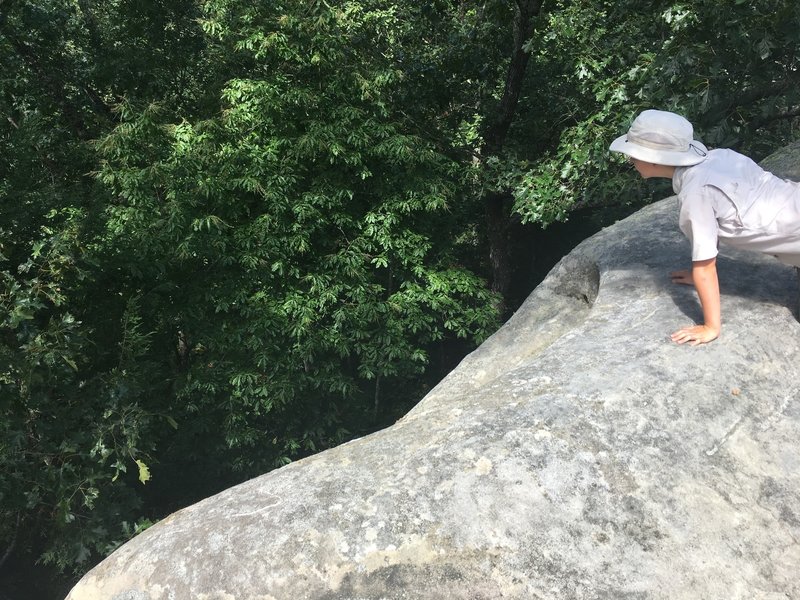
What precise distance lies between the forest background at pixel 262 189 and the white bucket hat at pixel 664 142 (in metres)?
3.55

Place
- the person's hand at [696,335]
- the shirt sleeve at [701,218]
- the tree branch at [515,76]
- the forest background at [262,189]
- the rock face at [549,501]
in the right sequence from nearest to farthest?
the rock face at [549,501] < the shirt sleeve at [701,218] < the person's hand at [696,335] < the forest background at [262,189] < the tree branch at [515,76]

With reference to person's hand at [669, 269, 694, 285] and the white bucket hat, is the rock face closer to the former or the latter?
person's hand at [669, 269, 694, 285]

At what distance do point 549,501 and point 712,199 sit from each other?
1327 millimetres

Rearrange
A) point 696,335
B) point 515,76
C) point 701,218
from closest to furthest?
point 701,218
point 696,335
point 515,76

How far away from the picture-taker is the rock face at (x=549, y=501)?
207cm

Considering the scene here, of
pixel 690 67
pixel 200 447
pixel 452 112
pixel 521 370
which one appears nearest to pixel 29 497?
pixel 200 447

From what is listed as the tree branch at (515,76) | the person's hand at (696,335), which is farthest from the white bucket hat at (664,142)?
the tree branch at (515,76)

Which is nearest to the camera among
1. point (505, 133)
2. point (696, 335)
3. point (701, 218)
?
point (701, 218)

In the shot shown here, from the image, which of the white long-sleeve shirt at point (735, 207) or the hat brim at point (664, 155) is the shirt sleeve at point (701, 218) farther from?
the hat brim at point (664, 155)

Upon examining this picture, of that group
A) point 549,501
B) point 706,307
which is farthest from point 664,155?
point 549,501

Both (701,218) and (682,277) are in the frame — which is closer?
(701,218)

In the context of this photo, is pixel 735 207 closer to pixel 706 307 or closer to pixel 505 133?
pixel 706 307

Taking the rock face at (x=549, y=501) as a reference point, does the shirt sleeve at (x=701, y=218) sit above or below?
above

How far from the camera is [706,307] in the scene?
271 centimetres
